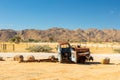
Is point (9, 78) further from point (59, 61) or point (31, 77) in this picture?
point (59, 61)

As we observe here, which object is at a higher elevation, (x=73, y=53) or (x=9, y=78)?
(x=73, y=53)

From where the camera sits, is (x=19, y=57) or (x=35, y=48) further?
(x=35, y=48)

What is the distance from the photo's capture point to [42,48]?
155 feet

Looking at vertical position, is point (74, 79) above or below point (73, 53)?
below

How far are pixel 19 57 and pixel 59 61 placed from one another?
155 inches

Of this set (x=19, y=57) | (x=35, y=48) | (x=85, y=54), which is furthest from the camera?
(x=35, y=48)

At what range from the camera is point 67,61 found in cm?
2400

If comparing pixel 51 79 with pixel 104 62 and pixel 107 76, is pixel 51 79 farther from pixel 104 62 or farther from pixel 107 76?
pixel 104 62

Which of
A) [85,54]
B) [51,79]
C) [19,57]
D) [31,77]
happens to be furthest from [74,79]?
[19,57]

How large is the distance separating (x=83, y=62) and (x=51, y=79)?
9.90 meters

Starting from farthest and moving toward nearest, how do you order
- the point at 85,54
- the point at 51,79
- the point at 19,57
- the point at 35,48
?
the point at 35,48
the point at 19,57
the point at 85,54
the point at 51,79

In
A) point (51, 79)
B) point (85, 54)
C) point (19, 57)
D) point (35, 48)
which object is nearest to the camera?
point (51, 79)

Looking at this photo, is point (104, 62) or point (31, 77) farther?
point (104, 62)

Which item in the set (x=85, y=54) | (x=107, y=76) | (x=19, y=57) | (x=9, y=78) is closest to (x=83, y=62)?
(x=85, y=54)
